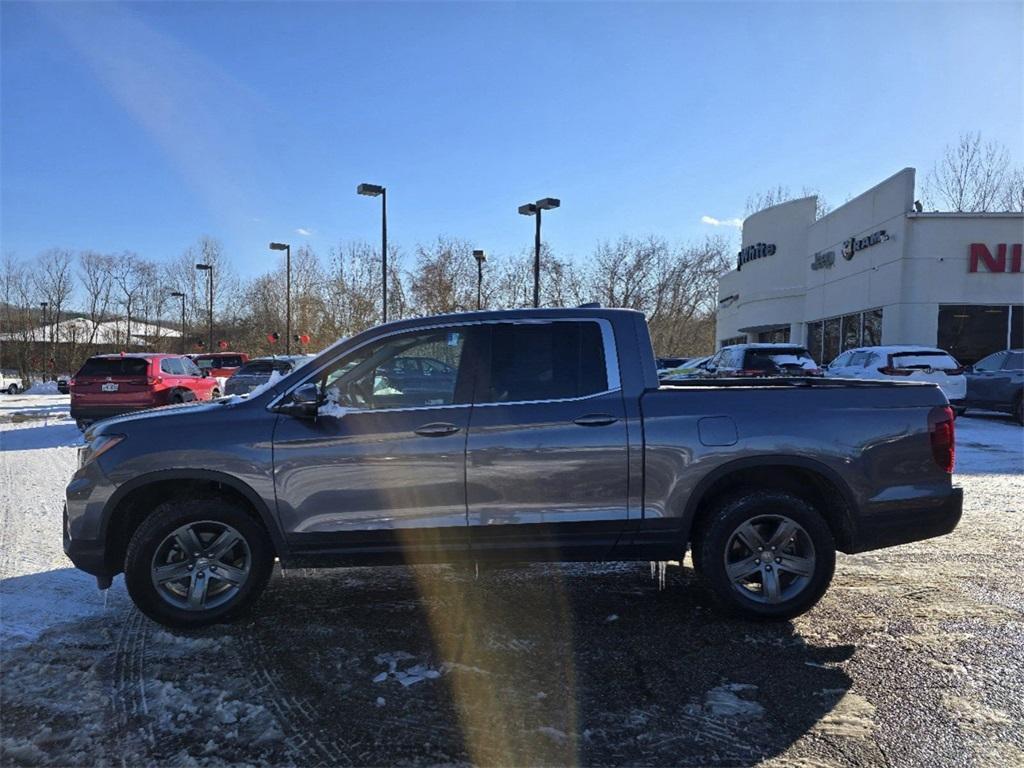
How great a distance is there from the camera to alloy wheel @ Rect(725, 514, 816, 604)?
4129 millimetres

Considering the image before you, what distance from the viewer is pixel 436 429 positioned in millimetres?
3941

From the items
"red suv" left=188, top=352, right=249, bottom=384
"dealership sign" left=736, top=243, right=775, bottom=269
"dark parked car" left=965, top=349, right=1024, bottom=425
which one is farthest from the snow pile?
"dealership sign" left=736, top=243, right=775, bottom=269

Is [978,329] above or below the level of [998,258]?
below

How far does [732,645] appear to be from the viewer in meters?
3.87

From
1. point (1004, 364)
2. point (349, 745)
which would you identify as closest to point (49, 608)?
point (349, 745)

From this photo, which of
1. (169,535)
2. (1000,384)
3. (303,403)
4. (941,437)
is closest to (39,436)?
(169,535)

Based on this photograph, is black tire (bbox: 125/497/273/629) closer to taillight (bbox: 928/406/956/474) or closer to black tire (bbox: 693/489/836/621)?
black tire (bbox: 693/489/836/621)

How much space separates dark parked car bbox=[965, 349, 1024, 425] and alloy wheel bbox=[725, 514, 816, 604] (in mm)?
13033

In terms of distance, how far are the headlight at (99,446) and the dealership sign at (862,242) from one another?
25.8 m

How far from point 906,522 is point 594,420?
2078mm

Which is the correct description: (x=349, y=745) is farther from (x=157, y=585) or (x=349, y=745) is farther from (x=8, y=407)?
(x=8, y=407)

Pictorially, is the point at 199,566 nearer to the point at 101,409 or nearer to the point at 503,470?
the point at 503,470

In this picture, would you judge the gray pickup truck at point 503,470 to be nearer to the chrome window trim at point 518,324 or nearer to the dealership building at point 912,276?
the chrome window trim at point 518,324

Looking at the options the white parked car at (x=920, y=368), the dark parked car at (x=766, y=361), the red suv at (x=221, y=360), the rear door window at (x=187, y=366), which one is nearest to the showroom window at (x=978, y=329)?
the white parked car at (x=920, y=368)
